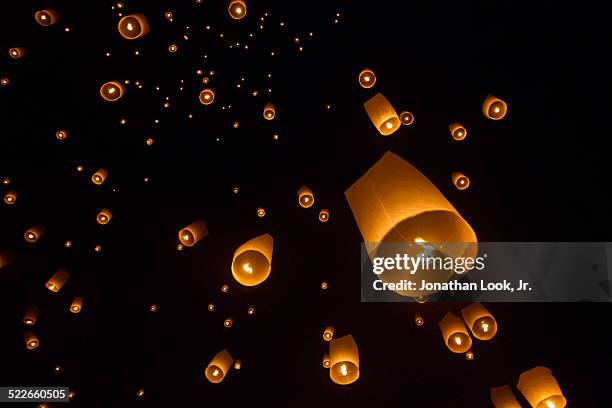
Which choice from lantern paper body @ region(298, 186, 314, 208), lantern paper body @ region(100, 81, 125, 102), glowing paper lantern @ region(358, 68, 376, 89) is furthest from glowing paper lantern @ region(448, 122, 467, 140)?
lantern paper body @ region(100, 81, 125, 102)

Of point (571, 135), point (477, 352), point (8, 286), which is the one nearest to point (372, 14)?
point (571, 135)

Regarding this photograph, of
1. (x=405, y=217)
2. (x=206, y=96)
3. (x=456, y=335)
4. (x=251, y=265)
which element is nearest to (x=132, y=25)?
(x=206, y=96)

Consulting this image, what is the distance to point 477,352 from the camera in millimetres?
2609

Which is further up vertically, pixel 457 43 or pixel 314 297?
pixel 457 43

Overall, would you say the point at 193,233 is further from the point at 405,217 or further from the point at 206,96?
the point at 405,217

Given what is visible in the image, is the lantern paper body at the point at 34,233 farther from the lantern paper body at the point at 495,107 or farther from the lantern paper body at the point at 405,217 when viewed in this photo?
the lantern paper body at the point at 495,107

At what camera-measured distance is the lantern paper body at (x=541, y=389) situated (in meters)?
2.03

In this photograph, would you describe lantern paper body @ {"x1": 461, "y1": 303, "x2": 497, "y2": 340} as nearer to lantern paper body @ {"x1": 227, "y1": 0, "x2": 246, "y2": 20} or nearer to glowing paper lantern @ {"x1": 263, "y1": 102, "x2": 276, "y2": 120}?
glowing paper lantern @ {"x1": 263, "y1": 102, "x2": 276, "y2": 120}

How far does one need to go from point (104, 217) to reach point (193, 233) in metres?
0.71

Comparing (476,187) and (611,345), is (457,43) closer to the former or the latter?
(476,187)

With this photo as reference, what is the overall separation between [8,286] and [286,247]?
199cm

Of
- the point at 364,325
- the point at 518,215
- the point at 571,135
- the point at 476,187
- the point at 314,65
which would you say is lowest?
the point at 364,325

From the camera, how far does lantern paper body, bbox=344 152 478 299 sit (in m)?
1.51

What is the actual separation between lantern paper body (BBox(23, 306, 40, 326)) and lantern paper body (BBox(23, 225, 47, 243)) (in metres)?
0.47
